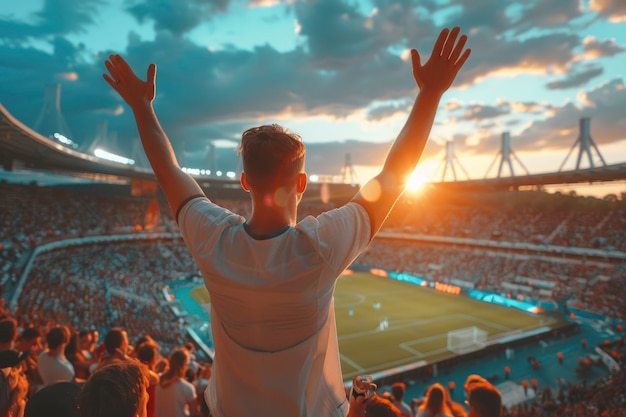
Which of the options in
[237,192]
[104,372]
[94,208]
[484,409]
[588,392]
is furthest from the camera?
[237,192]

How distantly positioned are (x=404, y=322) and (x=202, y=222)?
28.6 m

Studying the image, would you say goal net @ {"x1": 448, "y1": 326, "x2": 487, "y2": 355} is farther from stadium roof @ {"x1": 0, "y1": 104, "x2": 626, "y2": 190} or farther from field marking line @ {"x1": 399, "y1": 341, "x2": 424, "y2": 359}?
stadium roof @ {"x1": 0, "y1": 104, "x2": 626, "y2": 190}

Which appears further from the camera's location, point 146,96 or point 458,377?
point 458,377

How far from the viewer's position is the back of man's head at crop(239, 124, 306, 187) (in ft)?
4.82

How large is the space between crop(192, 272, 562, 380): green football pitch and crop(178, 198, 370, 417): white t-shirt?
18883 mm

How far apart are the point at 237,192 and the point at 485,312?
39.7 m

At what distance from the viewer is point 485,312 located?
30.7 m

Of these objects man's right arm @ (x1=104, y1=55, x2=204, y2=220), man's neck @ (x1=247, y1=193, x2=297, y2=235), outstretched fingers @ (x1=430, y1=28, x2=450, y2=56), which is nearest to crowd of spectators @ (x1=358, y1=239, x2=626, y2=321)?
outstretched fingers @ (x1=430, y1=28, x2=450, y2=56)

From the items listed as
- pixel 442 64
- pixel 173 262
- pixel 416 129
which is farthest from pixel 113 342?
pixel 173 262

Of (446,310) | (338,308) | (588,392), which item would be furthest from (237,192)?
(588,392)

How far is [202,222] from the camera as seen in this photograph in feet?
5.10

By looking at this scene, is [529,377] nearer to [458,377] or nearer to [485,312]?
[458,377]

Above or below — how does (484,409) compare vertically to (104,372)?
below

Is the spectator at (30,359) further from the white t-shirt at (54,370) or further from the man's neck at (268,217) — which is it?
the man's neck at (268,217)
